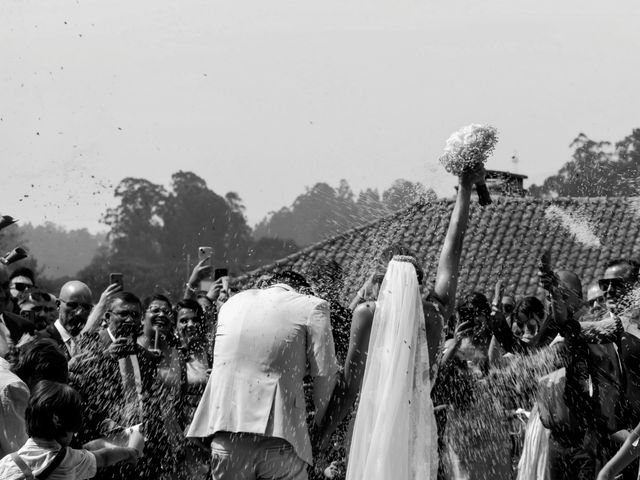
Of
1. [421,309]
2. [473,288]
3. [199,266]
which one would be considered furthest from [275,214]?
[421,309]

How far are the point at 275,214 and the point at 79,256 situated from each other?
299 feet

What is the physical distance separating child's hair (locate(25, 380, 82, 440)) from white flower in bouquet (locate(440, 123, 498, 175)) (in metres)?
2.71

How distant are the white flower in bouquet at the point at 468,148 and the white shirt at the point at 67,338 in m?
3.59

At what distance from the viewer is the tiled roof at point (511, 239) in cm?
2630

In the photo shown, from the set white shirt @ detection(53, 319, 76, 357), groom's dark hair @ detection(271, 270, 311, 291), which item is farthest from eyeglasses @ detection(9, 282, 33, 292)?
groom's dark hair @ detection(271, 270, 311, 291)

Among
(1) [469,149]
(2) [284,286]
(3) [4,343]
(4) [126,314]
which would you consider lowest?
(3) [4,343]

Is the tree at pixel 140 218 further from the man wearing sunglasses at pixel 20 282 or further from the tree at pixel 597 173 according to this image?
the man wearing sunglasses at pixel 20 282

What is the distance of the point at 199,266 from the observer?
31.4 ft

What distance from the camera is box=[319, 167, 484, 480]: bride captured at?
6.47 metres

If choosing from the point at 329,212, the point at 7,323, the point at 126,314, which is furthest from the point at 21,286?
the point at 329,212

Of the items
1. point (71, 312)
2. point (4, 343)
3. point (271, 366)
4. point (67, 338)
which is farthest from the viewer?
point (71, 312)

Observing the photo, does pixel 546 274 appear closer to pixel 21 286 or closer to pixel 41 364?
pixel 41 364

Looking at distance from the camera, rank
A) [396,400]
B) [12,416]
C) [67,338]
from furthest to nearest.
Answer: [67,338], [396,400], [12,416]

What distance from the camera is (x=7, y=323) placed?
29.1ft
